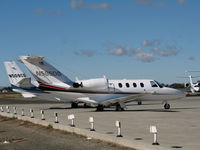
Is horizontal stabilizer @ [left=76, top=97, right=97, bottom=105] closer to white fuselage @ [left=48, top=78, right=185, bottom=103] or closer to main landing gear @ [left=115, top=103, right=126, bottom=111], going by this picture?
white fuselage @ [left=48, top=78, right=185, bottom=103]

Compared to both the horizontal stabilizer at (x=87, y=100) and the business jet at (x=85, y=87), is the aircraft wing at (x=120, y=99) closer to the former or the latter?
the business jet at (x=85, y=87)

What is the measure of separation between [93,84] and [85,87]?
0.73m

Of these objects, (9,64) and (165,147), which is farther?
(9,64)

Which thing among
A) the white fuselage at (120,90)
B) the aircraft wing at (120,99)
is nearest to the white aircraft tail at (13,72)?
the white fuselage at (120,90)

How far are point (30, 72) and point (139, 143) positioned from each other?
18.5 metres

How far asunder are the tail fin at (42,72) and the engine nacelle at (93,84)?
830mm

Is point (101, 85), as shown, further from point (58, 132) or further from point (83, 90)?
point (58, 132)

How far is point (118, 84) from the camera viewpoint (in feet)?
99.4

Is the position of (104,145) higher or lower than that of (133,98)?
lower

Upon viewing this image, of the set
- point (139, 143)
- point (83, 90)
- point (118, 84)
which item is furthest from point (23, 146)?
point (118, 84)

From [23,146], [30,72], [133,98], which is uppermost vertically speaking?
[30,72]

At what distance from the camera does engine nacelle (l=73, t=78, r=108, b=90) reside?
28.9 meters

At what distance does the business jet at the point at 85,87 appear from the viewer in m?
28.7

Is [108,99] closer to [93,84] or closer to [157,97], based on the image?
[93,84]
